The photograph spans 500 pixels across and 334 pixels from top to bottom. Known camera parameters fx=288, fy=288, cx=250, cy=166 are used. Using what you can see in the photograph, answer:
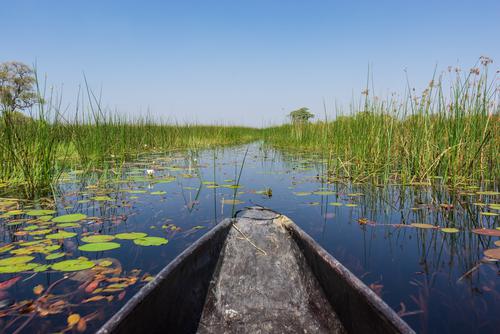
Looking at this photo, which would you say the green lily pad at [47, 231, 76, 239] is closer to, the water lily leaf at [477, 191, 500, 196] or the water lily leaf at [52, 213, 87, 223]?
the water lily leaf at [52, 213, 87, 223]

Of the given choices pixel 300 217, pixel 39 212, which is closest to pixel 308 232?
pixel 300 217

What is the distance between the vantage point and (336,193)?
402 centimetres

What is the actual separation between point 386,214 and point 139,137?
8.63m

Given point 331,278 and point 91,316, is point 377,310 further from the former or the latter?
point 91,316

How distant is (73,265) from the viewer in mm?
1874

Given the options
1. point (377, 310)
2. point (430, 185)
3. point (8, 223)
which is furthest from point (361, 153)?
point (8, 223)

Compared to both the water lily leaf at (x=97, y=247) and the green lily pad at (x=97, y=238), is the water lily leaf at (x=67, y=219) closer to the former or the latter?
the green lily pad at (x=97, y=238)

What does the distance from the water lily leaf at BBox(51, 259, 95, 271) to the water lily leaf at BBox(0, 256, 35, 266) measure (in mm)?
234

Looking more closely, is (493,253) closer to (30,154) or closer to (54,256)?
(54,256)

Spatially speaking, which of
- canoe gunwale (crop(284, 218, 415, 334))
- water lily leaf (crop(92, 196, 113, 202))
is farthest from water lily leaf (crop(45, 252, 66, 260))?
canoe gunwale (crop(284, 218, 415, 334))

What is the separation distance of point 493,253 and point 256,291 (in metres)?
1.70

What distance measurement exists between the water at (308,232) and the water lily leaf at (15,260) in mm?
74

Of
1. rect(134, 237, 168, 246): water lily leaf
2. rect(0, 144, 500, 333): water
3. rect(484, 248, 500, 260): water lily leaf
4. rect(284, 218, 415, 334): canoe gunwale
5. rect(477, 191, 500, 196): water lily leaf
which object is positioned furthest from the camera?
rect(477, 191, 500, 196): water lily leaf

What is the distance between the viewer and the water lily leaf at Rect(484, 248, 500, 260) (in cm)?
196
